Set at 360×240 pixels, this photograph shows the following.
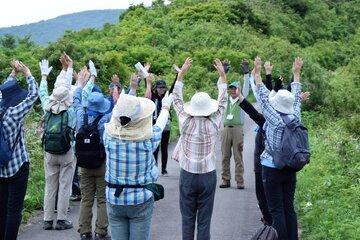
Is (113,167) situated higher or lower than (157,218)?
higher

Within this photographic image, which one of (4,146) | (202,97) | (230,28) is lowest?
(230,28)

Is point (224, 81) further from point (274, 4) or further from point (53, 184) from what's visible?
point (274, 4)

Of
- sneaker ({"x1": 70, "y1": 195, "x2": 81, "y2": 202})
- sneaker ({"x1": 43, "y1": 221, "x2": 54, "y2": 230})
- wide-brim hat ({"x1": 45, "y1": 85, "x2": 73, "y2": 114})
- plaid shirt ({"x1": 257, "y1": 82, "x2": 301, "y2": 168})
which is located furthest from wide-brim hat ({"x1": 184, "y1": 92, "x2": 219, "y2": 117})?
sneaker ({"x1": 70, "y1": 195, "x2": 81, "y2": 202})

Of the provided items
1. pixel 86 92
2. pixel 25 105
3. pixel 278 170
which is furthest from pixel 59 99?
pixel 278 170

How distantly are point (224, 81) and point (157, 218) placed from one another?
3.21m

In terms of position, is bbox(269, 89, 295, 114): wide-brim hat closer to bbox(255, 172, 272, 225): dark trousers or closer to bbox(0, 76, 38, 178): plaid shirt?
bbox(255, 172, 272, 225): dark trousers

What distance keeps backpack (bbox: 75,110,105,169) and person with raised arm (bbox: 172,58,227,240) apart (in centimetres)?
101

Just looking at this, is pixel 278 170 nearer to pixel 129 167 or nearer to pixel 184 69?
pixel 184 69

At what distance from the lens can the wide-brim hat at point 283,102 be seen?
6.59 meters

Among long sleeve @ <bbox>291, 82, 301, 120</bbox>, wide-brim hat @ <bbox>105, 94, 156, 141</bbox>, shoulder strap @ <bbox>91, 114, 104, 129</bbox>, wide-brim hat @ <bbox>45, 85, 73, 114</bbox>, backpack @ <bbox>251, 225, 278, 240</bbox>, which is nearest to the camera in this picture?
backpack @ <bbox>251, 225, 278, 240</bbox>

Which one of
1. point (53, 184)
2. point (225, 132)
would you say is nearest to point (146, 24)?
point (225, 132)

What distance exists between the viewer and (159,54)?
3102 cm

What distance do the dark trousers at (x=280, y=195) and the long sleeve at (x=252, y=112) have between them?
0.60 m

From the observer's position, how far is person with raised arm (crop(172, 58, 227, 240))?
21.7 ft
